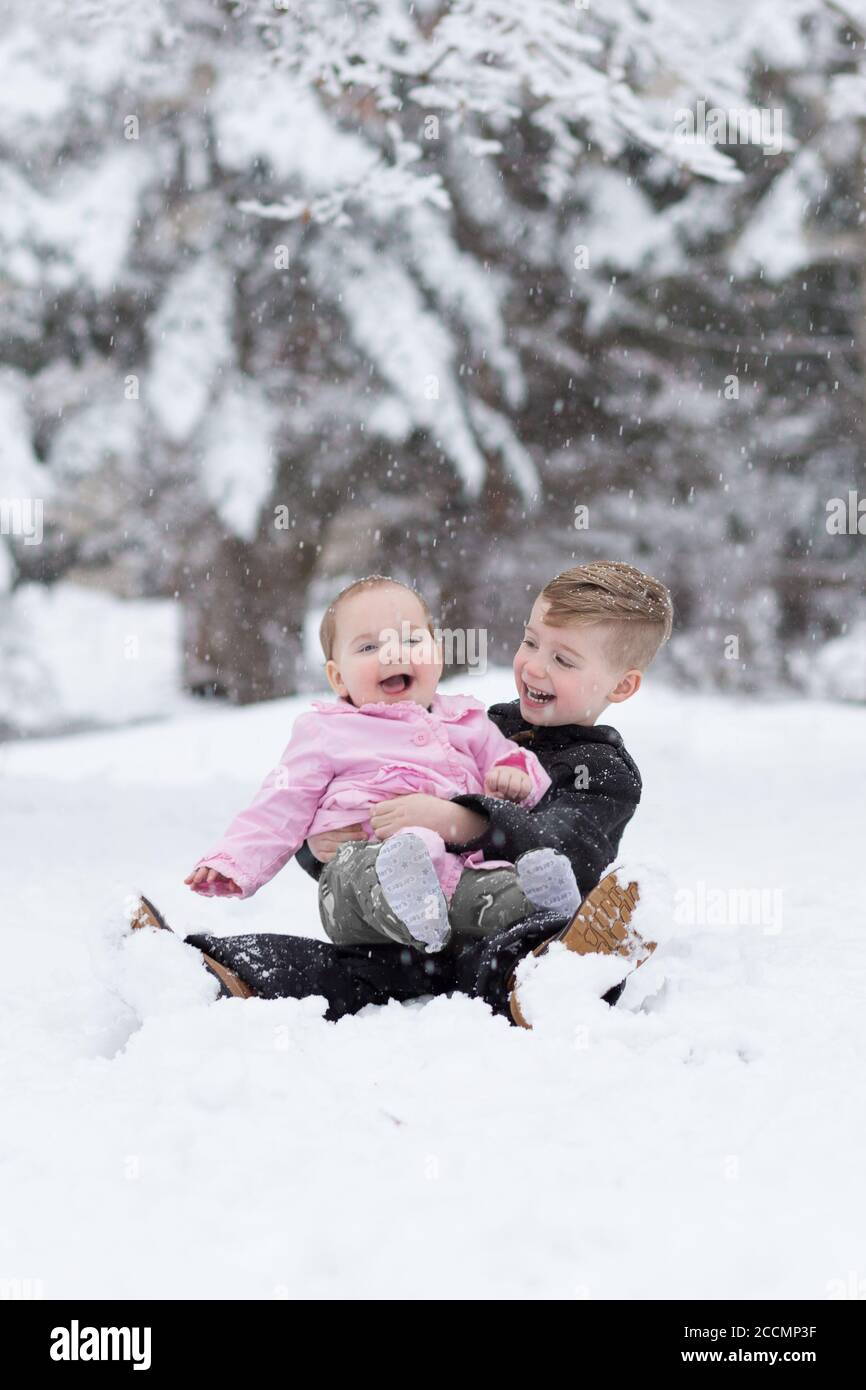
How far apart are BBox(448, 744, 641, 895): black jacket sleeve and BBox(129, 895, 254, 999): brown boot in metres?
0.58

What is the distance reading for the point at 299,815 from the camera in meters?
3.09

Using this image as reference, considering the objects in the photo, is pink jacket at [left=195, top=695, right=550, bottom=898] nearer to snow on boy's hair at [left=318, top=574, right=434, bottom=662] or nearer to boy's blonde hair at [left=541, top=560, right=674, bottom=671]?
snow on boy's hair at [left=318, top=574, right=434, bottom=662]

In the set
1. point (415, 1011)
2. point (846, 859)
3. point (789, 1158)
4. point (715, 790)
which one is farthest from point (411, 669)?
point (715, 790)

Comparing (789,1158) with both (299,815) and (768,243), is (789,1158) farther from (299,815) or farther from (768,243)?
(768,243)

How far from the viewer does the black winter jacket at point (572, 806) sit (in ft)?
9.57

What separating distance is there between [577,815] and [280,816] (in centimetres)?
71

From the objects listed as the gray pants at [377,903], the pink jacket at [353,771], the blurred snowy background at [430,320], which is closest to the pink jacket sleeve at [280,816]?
the pink jacket at [353,771]

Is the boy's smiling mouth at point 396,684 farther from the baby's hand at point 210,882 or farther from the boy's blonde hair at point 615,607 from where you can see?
the baby's hand at point 210,882

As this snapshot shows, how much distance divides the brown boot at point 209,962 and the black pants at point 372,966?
0.06ft

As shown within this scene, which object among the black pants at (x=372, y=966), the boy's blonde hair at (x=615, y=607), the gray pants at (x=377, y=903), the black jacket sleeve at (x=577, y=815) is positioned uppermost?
the boy's blonde hair at (x=615, y=607)

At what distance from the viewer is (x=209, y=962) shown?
2727 millimetres

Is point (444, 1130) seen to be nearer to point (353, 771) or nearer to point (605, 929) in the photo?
point (605, 929)

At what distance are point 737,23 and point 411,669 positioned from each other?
8.19 meters

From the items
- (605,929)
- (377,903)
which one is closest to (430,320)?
(377,903)
